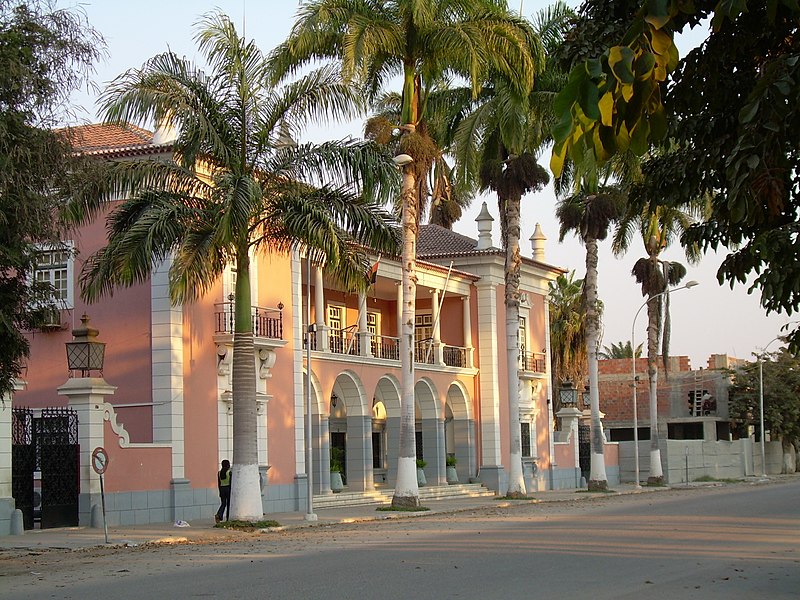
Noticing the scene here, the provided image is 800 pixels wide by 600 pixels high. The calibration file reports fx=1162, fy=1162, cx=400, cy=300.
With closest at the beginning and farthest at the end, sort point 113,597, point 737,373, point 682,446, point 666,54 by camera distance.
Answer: point 666,54
point 113,597
point 682,446
point 737,373

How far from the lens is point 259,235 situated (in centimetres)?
2806

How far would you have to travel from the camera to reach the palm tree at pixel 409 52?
28.8 meters

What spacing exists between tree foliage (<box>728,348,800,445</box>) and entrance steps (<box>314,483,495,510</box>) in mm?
24187

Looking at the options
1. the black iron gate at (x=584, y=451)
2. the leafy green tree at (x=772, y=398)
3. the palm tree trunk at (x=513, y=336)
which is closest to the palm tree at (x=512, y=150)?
the palm tree trunk at (x=513, y=336)

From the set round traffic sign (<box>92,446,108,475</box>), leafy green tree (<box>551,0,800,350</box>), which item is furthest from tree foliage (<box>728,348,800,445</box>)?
leafy green tree (<box>551,0,800,350</box>)

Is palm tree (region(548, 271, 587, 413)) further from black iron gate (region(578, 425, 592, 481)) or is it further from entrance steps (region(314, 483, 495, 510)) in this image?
entrance steps (region(314, 483, 495, 510))

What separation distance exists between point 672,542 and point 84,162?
1135 centimetres

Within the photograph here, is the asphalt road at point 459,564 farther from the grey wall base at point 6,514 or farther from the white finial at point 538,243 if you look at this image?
the white finial at point 538,243

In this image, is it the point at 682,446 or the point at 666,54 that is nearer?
the point at 666,54

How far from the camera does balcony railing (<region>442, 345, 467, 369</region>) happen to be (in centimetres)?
4484

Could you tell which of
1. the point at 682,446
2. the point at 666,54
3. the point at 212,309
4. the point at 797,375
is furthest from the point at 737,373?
the point at 666,54

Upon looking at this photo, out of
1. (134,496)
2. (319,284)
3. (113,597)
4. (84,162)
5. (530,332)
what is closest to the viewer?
(113,597)

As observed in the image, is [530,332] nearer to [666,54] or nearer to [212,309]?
[212,309]

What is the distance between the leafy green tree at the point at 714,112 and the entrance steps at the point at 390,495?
24.2m
